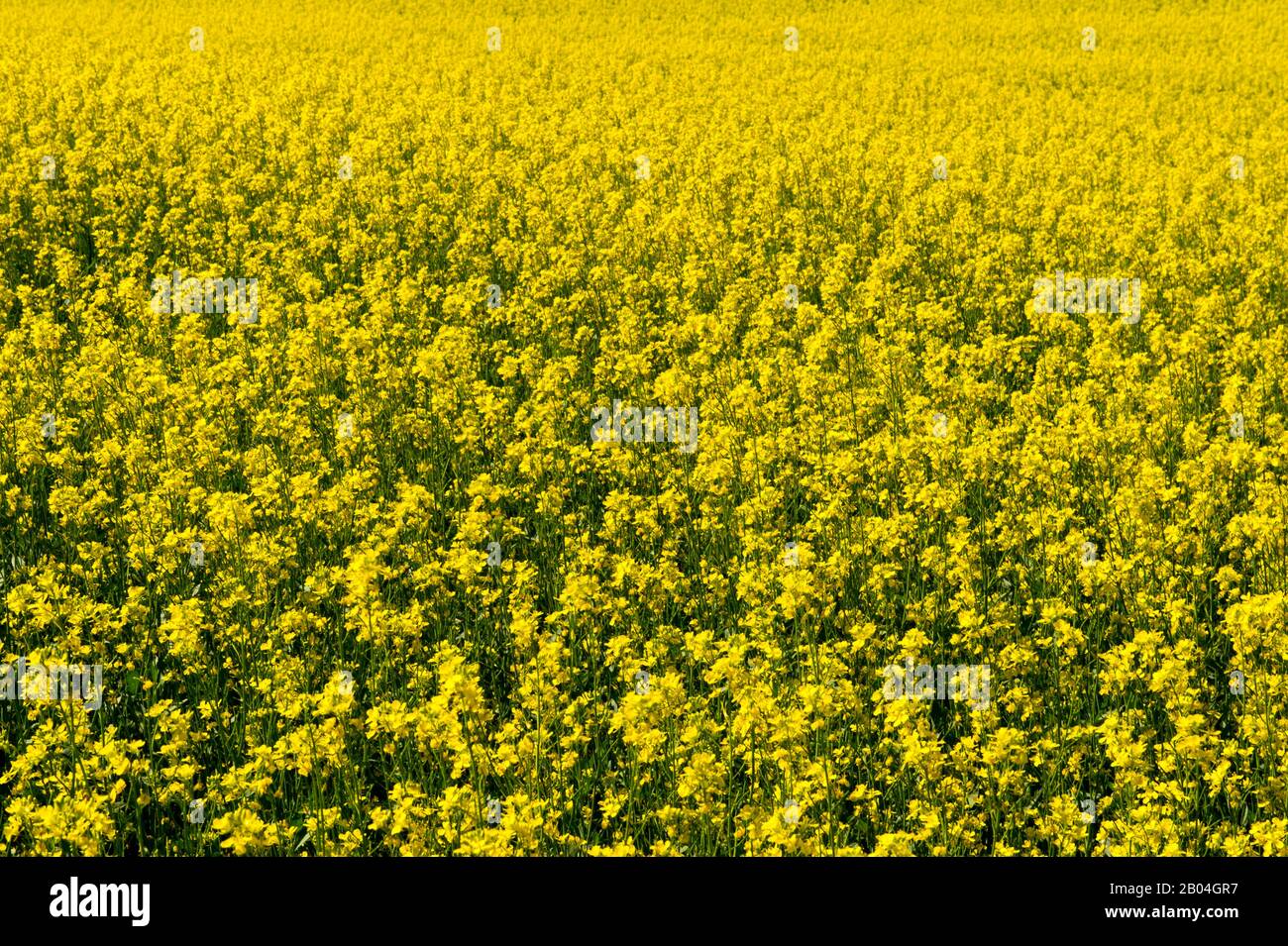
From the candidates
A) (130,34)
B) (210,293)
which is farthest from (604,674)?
(130,34)

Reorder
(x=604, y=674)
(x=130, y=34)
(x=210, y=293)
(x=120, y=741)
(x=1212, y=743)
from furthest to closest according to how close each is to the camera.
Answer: (x=130, y=34)
(x=210, y=293)
(x=604, y=674)
(x=1212, y=743)
(x=120, y=741)

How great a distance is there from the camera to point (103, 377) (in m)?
7.86

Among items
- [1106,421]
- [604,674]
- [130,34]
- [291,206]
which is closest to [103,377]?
[604,674]

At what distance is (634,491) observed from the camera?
7.29 m

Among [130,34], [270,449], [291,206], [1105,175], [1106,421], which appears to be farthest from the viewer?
[130,34]

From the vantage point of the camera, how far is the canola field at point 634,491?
14.3 feet

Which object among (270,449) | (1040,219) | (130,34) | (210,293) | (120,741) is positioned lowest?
(120,741)

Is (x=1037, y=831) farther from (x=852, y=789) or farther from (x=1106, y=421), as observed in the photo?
(x=1106, y=421)

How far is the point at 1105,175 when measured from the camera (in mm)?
14719

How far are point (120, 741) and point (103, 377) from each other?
14.2ft

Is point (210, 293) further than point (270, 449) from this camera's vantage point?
Yes

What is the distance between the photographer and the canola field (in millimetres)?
4363
